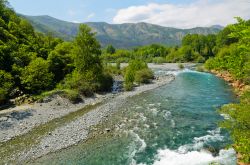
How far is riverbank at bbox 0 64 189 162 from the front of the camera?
90.5ft

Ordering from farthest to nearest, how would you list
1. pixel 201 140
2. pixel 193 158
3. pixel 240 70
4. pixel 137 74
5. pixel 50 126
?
pixel 137 74 < pixel 50 126 < pixel 201 140 < pixel 193 158 < pixel 240 70

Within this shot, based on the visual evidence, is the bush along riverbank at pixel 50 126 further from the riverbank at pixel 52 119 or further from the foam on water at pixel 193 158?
the foam on water at pixel 193 158

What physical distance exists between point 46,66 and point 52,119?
14.7m

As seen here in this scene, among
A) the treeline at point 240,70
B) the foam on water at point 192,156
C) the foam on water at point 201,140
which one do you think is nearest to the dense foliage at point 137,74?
the foam on water at point 201,140

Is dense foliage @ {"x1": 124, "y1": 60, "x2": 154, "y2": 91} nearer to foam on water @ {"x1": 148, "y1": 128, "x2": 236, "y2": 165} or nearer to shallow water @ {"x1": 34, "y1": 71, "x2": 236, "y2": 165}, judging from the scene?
shallow water @ {"x1": 34, "y1": 71, "x2": 236, "y2": 165}

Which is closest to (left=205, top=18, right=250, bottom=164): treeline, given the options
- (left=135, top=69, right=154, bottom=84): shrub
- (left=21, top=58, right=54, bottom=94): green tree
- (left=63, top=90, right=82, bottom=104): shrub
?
(left=63, top=90, right=82, bottom=104): shrub

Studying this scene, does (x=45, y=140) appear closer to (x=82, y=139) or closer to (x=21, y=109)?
(x=82, y=139)

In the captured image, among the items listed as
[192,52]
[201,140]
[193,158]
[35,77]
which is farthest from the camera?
[192,52]

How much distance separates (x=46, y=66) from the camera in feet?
159

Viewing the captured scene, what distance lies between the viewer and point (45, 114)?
1495 inches

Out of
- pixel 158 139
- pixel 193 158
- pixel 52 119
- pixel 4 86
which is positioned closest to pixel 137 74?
pixel 4 86

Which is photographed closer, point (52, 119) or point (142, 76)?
point (52, 119)

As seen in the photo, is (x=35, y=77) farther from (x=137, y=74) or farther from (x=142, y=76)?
(x=142, y=76)

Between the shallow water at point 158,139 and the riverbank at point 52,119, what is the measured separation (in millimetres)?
1671
